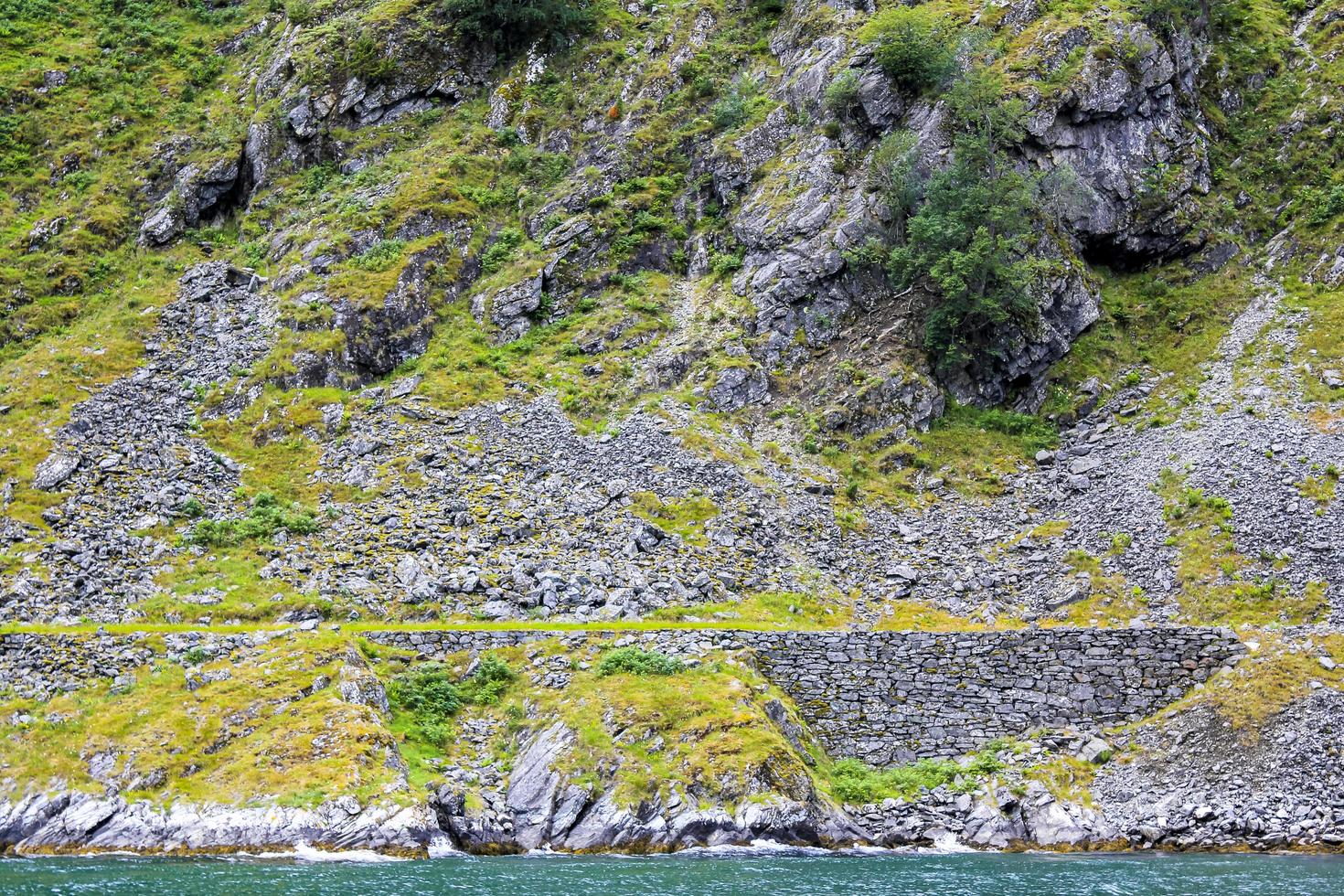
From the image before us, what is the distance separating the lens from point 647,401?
180 feet

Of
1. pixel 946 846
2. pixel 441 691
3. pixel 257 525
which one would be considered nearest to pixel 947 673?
pixel 946 846

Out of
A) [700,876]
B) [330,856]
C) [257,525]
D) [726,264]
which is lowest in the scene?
[700,876]

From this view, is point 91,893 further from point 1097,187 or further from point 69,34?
point 69,34

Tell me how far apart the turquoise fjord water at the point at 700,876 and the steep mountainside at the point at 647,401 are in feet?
6.26

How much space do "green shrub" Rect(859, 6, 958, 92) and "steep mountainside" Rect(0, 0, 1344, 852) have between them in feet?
1.08

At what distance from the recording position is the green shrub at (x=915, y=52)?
2491 inches

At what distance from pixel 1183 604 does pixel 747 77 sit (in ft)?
148

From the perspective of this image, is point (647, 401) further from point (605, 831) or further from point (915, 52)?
point (915, 52)

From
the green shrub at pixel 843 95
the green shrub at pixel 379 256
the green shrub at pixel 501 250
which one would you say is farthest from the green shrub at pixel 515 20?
the green shrub at pixel 843 95

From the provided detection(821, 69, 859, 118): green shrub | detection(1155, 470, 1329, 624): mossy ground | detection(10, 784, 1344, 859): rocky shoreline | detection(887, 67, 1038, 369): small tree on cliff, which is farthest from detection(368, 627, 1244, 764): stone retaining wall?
detection(821, 69, 859, 118): green shrub

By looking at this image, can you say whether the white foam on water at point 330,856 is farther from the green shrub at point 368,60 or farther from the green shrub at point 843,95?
the green shrub at point 368,60

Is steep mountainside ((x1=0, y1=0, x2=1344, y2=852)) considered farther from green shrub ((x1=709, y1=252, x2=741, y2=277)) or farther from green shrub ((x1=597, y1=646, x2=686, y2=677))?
green shrub ((x1=597, y1=646, x2=686, y2=677))

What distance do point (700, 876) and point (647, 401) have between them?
99.0 feet

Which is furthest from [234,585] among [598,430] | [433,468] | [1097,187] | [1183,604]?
[1097,187]
